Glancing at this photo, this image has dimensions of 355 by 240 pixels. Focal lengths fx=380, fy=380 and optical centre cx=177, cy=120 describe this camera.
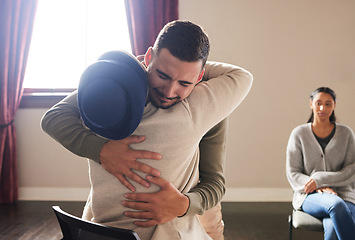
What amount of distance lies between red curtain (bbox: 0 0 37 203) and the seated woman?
2.72 m

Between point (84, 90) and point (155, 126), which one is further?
point (155, 126)

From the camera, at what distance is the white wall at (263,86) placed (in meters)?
3.93

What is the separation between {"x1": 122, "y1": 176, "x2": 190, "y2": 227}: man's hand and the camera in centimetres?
92

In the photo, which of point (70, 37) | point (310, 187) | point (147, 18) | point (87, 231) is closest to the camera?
point (87, 231)

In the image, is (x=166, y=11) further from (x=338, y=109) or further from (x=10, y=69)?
(x=338, y=109)

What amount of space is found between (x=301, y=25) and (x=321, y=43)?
0.28 m

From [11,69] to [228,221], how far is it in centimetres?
261

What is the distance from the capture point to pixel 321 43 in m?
3.99

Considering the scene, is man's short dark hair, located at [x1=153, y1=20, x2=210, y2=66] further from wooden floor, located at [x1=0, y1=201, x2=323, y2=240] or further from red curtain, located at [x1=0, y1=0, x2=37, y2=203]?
red curtain, located at [x1=0, y1=0, x2=37, y2=203]

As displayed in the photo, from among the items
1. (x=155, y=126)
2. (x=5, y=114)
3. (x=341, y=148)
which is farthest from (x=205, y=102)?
(x=5, y=114)

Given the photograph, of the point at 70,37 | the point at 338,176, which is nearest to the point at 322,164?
the point at 338,176

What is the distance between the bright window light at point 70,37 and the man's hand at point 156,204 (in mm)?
3310

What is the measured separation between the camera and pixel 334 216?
233 cm

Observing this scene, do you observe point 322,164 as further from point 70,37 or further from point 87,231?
point 70,37
